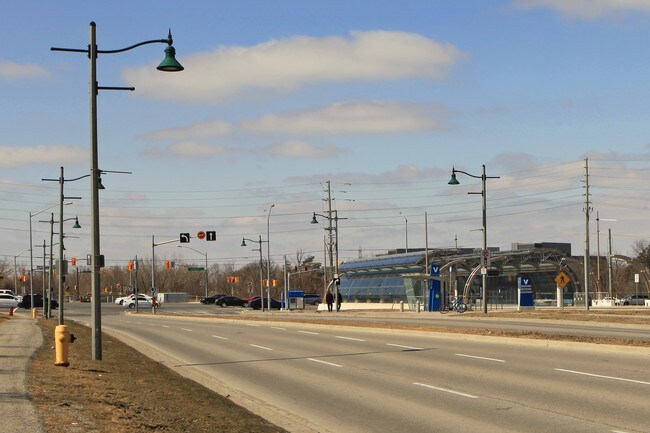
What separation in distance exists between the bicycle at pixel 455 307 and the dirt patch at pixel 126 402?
42495mm

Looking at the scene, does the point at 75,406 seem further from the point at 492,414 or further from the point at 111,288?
the point at 111,288

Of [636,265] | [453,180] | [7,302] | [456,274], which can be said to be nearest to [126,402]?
[453,180]

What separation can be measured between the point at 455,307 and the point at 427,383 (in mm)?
47490

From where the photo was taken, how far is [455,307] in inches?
2564

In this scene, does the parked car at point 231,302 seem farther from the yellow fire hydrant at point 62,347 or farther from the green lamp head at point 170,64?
the green lamp head at point 170,64

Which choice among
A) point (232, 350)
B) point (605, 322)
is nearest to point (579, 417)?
point (232, 350)

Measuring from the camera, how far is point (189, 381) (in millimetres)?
19625

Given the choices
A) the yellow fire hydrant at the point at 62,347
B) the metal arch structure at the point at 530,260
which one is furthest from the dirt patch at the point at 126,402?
the metal arch structure at the point at 530,260

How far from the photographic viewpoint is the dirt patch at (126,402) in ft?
39.3

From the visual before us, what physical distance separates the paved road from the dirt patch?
776 mm

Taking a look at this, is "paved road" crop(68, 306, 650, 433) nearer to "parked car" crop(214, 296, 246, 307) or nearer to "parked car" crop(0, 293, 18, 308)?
"parked car" crop(0, 293, 18, 308)

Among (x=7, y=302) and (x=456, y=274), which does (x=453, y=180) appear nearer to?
(x=456, y=274)

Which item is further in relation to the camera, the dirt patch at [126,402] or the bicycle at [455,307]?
the bicycle at [455,307]

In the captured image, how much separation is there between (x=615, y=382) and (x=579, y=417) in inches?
183
